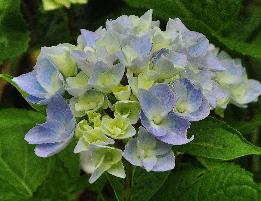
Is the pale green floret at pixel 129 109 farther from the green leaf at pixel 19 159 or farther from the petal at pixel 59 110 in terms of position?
the green leaf at pixel 19 159

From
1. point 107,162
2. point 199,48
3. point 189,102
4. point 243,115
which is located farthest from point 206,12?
point 107,162

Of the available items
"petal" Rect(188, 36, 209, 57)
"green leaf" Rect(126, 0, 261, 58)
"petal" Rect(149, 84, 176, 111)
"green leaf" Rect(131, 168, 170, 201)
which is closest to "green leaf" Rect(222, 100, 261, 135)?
"green leaf" Rect(126, 0, 261, 58)

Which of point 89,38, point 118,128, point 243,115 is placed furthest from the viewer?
point 243,115

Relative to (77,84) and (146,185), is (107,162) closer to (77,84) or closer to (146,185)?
(77,84)

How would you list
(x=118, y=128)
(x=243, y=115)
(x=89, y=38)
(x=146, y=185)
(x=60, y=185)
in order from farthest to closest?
1. (x=243, y=115)
2. (x=60, y=185)
3. (x=146, y=185)
4. (x=89, y=38)
5. (x=118, y=128)

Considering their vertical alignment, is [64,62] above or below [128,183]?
above

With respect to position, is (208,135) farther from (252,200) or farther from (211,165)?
(211,165)

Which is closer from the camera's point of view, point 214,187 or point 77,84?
point 77,84
